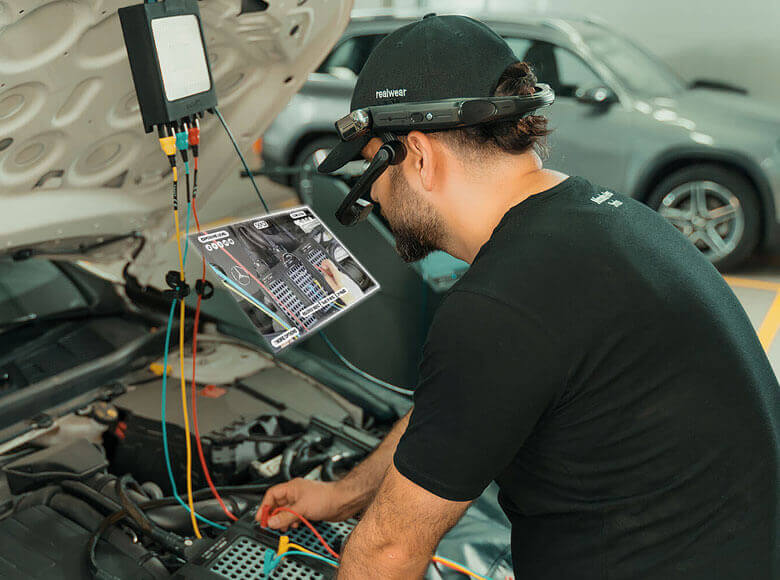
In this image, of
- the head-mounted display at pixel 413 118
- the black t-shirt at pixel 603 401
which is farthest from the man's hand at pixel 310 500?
the head-mounted display at pixel 413 118

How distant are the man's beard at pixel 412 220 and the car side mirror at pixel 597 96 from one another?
12.0 ft

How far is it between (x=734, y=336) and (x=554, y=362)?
0.33m

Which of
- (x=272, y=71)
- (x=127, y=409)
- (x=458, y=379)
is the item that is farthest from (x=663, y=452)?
(x=127, y=409)

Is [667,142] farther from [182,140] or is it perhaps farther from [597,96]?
[182,140]

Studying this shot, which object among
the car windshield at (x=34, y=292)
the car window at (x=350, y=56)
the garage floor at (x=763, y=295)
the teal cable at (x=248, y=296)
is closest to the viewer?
the teal cable at (x=248, y=296)

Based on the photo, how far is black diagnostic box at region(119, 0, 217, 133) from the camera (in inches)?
49.8

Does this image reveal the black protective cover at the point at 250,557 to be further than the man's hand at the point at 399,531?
Yes

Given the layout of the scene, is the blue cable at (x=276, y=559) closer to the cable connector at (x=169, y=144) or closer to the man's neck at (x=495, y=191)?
the man's neck at (x=495, y=191)

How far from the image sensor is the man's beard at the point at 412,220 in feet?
3.88

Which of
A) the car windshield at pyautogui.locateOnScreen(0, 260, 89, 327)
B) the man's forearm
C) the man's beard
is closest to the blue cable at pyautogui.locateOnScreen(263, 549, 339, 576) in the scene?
the man's forearm

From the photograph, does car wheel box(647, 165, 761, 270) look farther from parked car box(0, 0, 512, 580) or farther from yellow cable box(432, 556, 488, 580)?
yellow cable box(432, 556, 488, 580)

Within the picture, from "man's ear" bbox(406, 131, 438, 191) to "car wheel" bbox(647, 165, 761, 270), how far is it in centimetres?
377

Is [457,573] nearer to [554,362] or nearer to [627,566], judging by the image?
[627,566]

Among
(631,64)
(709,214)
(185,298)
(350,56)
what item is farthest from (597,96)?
(185,298)
